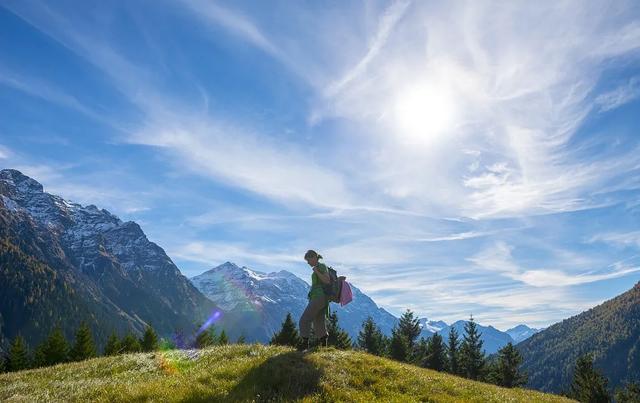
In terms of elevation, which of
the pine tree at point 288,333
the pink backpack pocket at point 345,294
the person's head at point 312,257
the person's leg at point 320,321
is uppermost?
the pine tree at point 288,333

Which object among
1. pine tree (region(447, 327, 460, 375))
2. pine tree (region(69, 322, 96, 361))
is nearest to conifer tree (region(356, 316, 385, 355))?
pine tree (region(447, 327, 460, 375))

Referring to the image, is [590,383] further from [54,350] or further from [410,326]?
[54,350]

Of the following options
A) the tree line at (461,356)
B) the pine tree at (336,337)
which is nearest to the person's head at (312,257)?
the tree line at (461,356)

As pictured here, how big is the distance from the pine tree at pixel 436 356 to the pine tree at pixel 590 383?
1960 cm

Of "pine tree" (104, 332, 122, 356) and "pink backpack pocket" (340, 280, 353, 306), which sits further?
"pine tree" (104, 332, 122, 356)

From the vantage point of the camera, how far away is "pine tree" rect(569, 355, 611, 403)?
58.8m

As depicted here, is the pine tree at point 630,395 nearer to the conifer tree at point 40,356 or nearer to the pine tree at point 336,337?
the pine tree at point 336,337

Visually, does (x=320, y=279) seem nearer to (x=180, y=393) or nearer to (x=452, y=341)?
(x=180, y=393)

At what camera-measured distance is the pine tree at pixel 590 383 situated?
58.8 m

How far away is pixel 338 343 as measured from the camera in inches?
2606

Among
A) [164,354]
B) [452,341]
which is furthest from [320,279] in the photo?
[452,341]

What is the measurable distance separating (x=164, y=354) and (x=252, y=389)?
1103 cm

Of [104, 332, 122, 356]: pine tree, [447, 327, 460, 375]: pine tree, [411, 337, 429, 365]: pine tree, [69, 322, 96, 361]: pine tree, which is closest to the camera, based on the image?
[104, 332, 122, 356]: pine tree

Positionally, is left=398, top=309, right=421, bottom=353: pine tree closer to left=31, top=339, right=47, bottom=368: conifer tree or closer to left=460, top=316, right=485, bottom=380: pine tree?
left=460, top=316, right=485, bottom=380: pine tree
